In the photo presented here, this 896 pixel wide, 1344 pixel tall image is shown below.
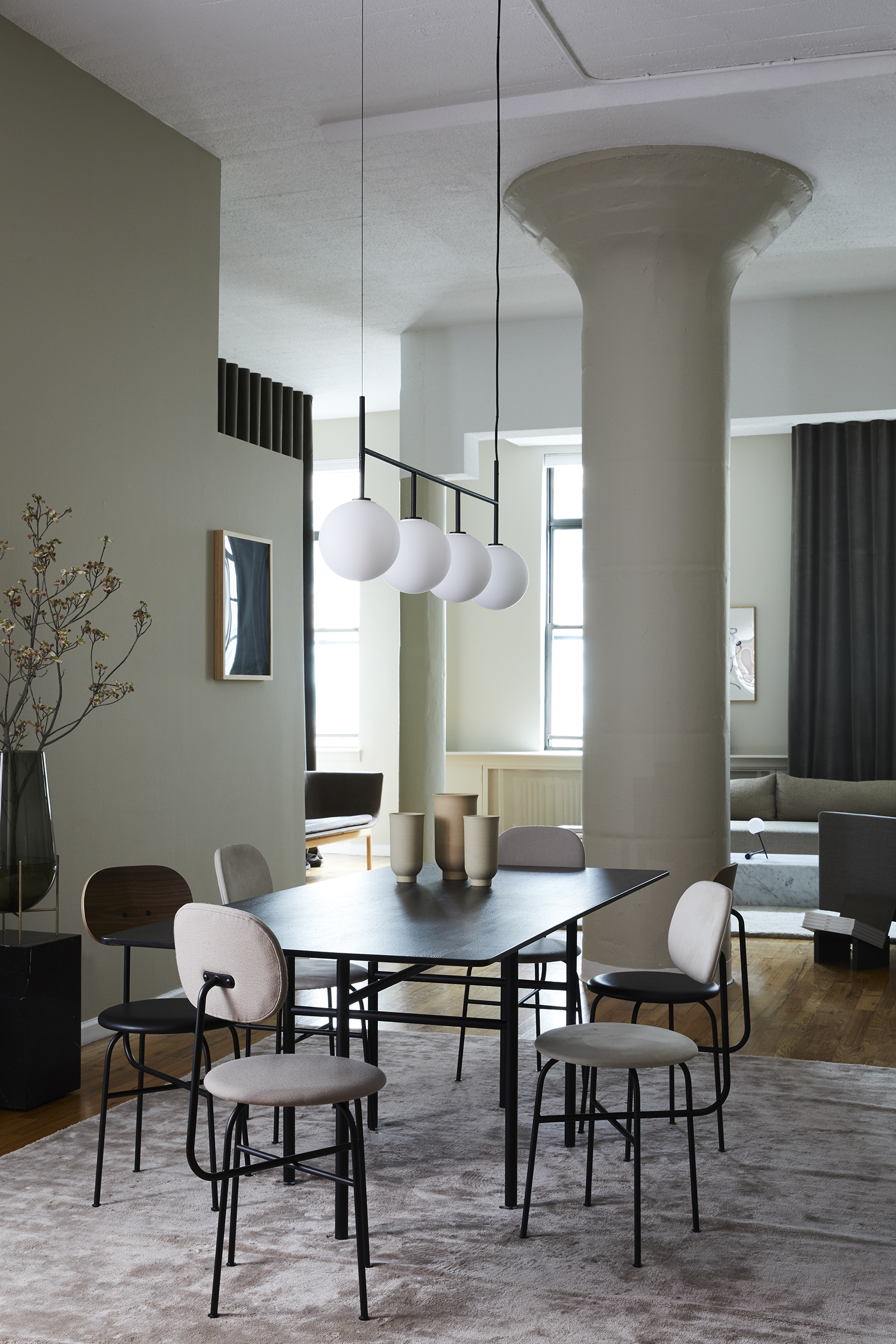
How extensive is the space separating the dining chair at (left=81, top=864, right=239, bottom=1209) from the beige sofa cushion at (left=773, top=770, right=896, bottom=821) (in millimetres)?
5577

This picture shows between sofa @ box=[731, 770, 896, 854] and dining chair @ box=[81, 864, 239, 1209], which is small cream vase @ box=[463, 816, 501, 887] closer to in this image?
dining chair @ box=[81, 864, 239, 1209]

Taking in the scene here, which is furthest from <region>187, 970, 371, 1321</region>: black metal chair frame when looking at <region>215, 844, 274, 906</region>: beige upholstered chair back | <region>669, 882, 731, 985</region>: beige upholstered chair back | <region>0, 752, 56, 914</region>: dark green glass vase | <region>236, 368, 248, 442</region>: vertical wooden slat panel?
<region>236, 368, 248, 442</region>: vertical wooden slat panel

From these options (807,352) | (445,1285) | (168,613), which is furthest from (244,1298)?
(807,352)

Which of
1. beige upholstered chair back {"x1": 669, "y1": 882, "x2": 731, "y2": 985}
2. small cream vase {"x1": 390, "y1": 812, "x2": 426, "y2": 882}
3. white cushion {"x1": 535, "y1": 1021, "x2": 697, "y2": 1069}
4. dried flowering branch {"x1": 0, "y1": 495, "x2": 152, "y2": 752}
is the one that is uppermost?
dried flowering branch {"x1": 0, "y1": 495, "x2": 152, "y2": 752}

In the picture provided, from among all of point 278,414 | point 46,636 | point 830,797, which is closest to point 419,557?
point 46,636

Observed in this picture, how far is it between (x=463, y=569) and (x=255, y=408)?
519 centimetres

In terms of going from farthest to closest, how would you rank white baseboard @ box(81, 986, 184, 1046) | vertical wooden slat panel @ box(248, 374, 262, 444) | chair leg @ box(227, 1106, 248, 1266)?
vertical wooden slat panel @ box(248, 374, 262, 444), white baseboard @ box(81, 986, 184, 1046), chair leg @ box(227, 1106, 248, 1266)

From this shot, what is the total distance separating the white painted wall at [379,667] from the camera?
10141 millimetres

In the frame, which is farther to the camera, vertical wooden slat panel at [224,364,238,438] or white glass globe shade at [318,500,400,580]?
vertical wooden slat panel at [224,364,238,438]

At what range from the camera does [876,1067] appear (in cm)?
442

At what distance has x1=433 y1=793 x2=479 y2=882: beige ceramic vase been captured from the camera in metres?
3.85

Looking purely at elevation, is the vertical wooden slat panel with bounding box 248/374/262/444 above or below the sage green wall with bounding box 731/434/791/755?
above

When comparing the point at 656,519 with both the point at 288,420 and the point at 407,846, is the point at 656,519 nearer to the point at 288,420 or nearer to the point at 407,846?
the point at 407,846

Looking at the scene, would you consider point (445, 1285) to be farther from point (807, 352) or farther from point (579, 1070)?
point (807, 352)
